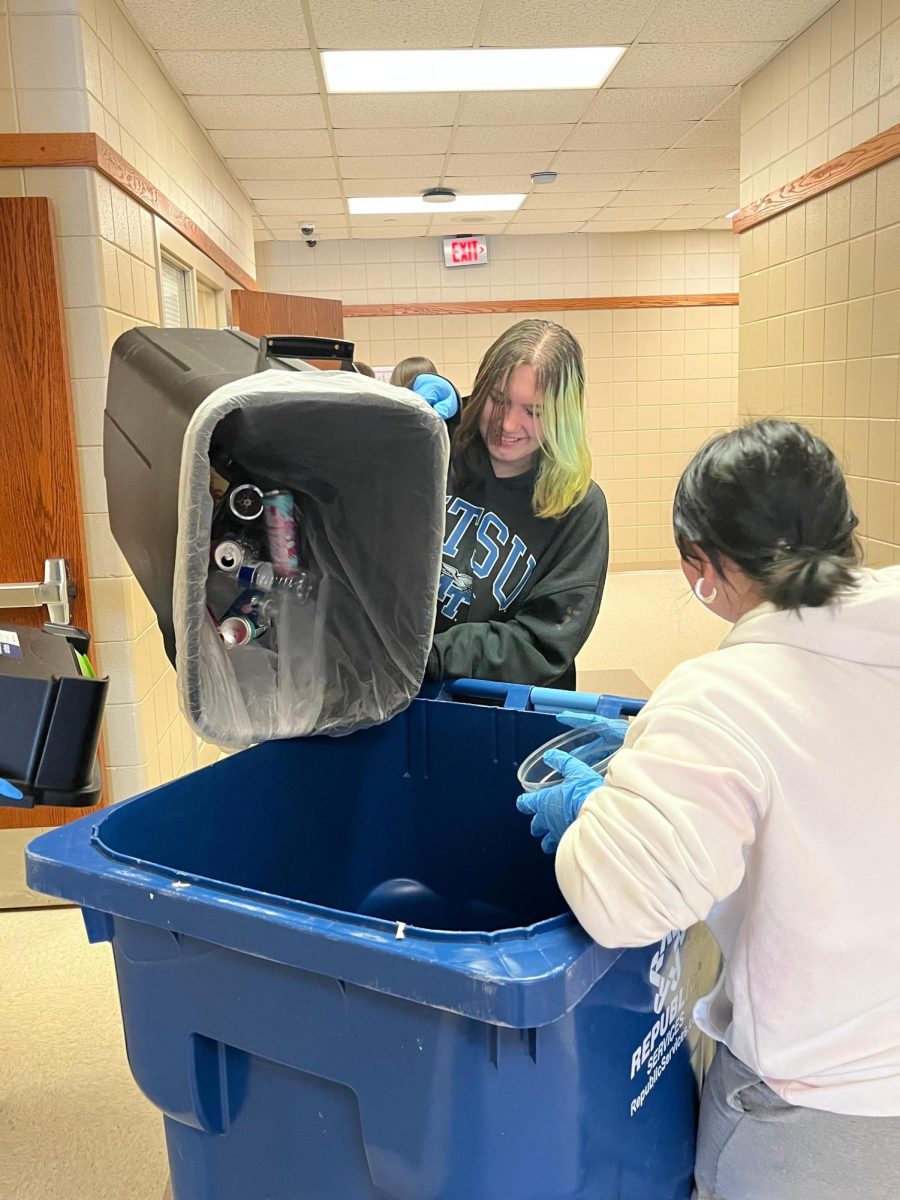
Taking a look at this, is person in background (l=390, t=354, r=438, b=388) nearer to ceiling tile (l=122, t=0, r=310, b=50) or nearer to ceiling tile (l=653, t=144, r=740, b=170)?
ceiling tile (l=122, t=0, r=310, b=50)

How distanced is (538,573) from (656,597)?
5.20 m

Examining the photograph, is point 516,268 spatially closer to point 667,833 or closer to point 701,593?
point 701,593

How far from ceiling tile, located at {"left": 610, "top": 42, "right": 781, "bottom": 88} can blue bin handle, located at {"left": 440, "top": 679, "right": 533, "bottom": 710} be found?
118 inches

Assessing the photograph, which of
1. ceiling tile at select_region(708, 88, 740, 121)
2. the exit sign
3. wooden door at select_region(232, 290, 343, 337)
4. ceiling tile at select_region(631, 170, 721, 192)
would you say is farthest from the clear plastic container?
the exit sign

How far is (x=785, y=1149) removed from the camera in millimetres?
904

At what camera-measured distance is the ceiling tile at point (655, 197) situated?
5.78 metres

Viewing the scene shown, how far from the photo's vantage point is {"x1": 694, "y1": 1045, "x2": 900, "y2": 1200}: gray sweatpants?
0.87 meters

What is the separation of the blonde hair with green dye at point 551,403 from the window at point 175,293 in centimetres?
209

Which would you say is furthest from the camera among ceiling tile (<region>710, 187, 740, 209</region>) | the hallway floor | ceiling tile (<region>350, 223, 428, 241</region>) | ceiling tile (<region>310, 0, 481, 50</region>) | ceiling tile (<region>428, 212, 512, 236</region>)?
ceiling tile (<region>350, 223, 428, 241</region>)

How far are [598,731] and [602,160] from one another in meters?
4.57

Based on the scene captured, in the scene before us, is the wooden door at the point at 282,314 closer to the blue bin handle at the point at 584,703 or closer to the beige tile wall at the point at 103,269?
the beige tile wall at the point at 103,269

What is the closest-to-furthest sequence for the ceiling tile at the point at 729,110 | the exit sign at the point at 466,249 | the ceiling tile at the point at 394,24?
the ceiling tile at the point at 394,24, the ceiling tile at the point at 729,110, the exit sign at the point at 466,249

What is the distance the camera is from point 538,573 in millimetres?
1679

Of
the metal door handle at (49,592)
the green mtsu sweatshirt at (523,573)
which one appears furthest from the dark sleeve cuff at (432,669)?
the metal door handle at (49,592)
